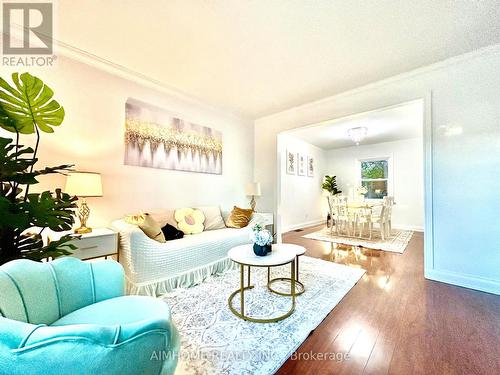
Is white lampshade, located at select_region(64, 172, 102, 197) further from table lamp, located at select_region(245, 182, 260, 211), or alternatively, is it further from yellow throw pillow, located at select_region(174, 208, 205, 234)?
table lamp, located at select_region(245, 182, 260, 211)

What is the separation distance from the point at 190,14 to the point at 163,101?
1.54 metres

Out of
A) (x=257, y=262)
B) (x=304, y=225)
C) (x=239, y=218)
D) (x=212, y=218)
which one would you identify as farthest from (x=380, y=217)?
(x=257, y=262)

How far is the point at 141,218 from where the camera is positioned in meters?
2.40

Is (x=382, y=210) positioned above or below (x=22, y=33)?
below

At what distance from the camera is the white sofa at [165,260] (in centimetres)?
202

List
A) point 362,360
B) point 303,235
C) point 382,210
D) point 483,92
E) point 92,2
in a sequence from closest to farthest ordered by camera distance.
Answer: point 362,360
point 92,2
point 483,92
point 382,210
point 303,235

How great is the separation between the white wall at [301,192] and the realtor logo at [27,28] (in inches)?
165

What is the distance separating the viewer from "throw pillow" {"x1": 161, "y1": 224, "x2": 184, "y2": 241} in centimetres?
261

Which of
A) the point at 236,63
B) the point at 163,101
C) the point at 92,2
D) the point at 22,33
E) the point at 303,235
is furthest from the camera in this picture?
the point at 303,235

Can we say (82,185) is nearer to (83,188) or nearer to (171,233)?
(83,188)

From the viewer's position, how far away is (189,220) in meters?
→ 3.04

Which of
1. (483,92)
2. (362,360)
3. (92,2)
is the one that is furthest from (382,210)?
(92,2)

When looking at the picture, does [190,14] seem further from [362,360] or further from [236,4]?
[362,360]

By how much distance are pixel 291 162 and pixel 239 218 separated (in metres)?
2.99
